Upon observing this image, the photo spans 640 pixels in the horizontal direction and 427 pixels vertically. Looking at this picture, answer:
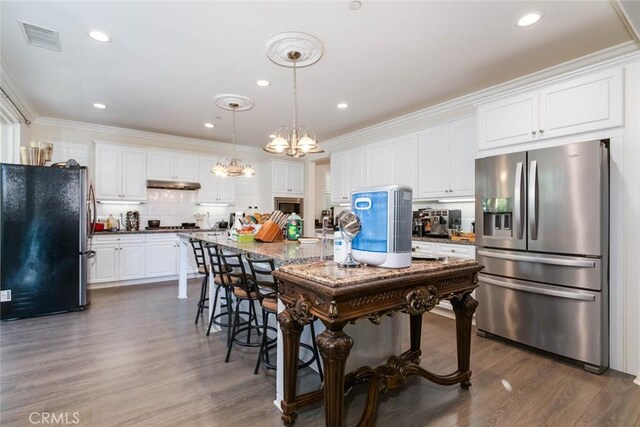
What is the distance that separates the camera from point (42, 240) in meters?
3.57

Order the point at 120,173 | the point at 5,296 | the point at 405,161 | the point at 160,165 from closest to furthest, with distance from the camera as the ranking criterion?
the point at 5,296
the point at 405,161
the point at 120,173
the point at 160,165

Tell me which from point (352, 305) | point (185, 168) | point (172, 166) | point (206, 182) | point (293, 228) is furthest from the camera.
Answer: point (206, 182)

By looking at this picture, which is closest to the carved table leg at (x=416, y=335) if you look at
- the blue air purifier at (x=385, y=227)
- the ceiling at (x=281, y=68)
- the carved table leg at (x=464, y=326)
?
the carved table leg at (x=464, y=326)

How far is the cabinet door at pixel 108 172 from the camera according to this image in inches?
200

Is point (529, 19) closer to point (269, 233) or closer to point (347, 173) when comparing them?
point (269, 233)

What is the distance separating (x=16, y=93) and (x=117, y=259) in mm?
2589

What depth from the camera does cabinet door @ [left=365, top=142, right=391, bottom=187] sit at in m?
4.77

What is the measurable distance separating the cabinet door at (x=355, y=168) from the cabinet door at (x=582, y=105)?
272 centimetres

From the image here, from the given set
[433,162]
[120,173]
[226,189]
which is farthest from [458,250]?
[120,173]

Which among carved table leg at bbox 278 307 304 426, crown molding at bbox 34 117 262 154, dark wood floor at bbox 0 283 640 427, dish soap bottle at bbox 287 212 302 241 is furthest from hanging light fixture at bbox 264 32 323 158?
crown molding at bbox 34 117 262 154

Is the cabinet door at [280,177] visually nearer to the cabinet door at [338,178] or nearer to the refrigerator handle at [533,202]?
the cabinet door at [338,178]

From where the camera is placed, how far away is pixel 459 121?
12.7 ft

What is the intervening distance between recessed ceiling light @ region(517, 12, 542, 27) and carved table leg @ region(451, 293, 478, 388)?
6.94ft

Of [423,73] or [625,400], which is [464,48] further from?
[625,400]
